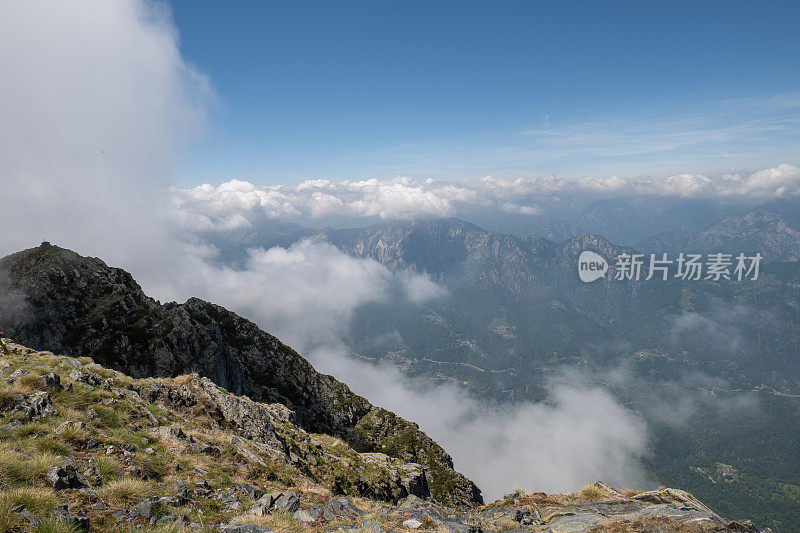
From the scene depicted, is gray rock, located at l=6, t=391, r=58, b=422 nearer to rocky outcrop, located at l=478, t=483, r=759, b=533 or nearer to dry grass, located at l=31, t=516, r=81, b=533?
dry grass, located at l=31, t=516, r=81, b=533

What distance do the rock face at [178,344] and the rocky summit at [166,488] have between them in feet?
121

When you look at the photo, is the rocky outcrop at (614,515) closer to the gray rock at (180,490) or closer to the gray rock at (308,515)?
the gray rock at (308,515)

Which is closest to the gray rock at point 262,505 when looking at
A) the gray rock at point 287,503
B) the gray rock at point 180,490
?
the gray rock at point 287,503

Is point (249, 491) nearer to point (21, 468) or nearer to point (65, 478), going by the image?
point (65, 478)

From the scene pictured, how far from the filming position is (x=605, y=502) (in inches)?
668

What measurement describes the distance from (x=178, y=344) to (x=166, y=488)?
5803 cm

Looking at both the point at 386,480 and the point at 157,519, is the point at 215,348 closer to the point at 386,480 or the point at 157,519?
the point at 386,480

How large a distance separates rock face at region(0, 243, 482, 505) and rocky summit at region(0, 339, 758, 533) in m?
36.8

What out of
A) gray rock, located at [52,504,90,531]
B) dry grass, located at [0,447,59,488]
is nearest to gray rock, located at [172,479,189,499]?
dry grass, located at [0,447,59,488]

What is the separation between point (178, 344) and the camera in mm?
60062

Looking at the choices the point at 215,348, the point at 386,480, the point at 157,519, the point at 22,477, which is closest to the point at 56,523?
the point at 157,519

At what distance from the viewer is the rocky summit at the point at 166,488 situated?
934 centimetres

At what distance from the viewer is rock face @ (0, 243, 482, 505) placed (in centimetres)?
5281

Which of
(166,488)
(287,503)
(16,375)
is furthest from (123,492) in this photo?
(16,375)
